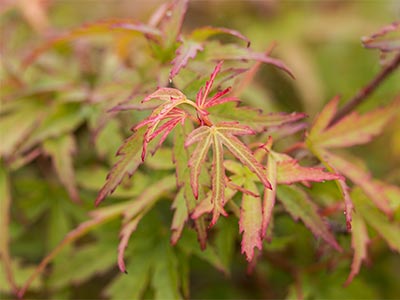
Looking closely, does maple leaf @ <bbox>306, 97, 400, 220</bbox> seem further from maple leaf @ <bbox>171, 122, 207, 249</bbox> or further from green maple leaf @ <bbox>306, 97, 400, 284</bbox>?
maple leaf @ <bbox>171, 122, 207, 249</bbox>

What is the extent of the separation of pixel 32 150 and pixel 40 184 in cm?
6

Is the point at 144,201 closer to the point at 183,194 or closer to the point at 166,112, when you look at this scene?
the point at 183,194

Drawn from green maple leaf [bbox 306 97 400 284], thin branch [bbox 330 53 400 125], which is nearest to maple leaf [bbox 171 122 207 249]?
green maple leaf [bbox 306 97 400 284]

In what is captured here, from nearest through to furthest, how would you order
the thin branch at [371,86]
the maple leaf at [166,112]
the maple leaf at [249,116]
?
the maple leaf at [166,112]
the maple leaf at [249,116]
the thin branch at [371,86]

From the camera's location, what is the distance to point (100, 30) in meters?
0.84

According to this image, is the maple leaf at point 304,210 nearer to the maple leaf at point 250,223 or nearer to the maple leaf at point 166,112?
the maple leaf at point 250,223

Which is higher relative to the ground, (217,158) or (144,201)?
(217,158)

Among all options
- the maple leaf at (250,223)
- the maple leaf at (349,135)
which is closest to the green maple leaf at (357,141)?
the maple leaf at (349,135)

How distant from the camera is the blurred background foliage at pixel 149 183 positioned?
0.84 m

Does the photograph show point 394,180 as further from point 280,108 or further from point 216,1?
point 216,1

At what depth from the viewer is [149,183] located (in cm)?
84

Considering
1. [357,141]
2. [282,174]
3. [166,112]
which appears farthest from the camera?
[357,141]

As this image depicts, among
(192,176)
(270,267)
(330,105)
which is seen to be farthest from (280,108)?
(192,176)

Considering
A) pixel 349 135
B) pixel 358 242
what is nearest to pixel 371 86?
pixel 349 135
